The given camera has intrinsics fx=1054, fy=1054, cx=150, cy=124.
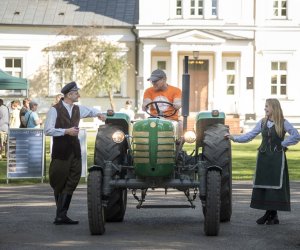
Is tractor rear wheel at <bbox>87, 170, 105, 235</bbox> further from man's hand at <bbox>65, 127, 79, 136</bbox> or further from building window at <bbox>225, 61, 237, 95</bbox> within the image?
building window at <bbox>225, 61, 237, 95</bbox>

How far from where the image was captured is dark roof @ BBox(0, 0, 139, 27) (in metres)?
58.4

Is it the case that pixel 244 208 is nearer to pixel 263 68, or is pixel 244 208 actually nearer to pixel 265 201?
pixel 265 201

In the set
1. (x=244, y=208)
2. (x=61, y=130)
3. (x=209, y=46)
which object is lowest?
(x=244, y=208)

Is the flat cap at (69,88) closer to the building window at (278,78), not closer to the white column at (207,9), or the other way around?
the white column at (207,9)

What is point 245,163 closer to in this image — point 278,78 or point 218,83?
point 218,83

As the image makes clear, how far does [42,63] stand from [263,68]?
12315mm

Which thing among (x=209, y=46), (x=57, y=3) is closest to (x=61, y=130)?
(x=209, y=46)

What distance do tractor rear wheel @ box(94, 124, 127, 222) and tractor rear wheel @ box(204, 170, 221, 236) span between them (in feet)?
4.57

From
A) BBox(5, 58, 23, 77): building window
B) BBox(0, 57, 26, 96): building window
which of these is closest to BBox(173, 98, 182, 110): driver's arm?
BBox(0, 57, 26, 96): building window

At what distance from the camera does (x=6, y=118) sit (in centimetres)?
3033

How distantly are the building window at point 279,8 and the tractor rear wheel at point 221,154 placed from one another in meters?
45.3

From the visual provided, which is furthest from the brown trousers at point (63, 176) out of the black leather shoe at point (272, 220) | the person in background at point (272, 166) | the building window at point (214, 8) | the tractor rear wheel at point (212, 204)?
the building window at point (214, 8)

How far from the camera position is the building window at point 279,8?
5812 cm

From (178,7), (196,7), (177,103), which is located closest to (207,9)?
(196,7)
